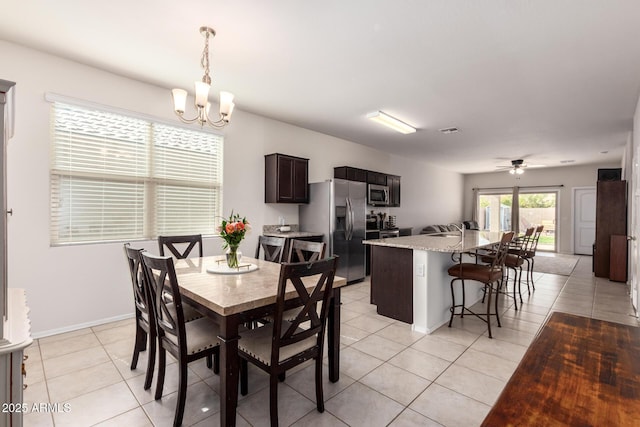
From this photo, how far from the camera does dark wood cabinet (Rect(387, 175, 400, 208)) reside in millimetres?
7160

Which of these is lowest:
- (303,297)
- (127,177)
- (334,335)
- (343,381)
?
(343,381)

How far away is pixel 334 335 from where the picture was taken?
2.21m

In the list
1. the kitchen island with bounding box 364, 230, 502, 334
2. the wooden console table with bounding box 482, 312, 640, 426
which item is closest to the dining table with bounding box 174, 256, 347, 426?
the wooden console table with bounding box 482, 312, 640, 426

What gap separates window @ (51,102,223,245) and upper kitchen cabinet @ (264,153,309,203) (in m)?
0.76

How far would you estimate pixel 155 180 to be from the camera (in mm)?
3721

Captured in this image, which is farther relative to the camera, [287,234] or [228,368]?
[287,234]

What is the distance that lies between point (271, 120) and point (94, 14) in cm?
275

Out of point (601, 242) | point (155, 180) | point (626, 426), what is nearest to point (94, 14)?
point (155, 180)

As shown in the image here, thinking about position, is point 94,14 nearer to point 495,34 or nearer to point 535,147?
point 495,34

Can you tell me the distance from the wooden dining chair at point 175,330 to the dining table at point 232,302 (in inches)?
5.2

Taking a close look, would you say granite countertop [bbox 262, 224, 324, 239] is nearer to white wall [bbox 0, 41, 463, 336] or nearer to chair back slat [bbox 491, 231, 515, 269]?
white wall [bbox 0, 41, 463, 336]

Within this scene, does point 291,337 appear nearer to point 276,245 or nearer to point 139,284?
point 139,284

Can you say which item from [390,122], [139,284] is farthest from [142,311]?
[390,122]

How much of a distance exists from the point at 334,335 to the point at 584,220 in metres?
10.4
